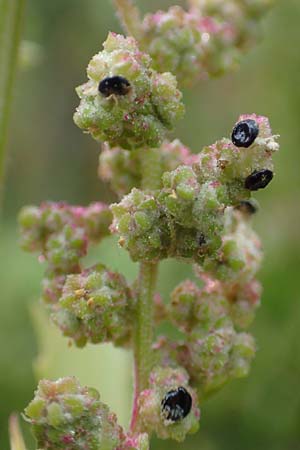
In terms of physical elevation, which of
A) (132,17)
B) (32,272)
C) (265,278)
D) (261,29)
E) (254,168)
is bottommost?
(254,168)

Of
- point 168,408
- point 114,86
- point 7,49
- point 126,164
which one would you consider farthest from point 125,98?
point 7,49

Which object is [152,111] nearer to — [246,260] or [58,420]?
[246,260]

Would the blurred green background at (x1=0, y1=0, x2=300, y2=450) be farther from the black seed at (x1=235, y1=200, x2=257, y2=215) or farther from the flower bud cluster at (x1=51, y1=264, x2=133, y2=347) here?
the black seed at (x1=235, y1=200, x2=257, y2=215)

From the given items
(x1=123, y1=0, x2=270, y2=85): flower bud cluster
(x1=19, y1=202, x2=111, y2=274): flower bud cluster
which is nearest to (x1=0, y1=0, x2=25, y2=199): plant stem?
(x1=19, y1=202, x2=111, y2=274): flower bud cluster

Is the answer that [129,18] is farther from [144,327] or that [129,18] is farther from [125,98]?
[144,327]

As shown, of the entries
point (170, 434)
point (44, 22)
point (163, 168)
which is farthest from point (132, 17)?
point (44, 22)
